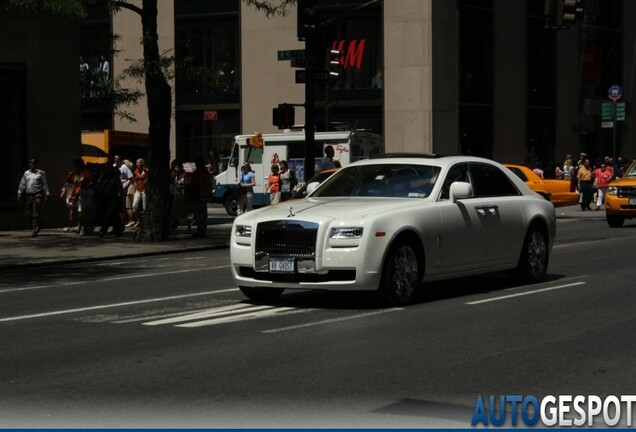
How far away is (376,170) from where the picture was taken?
14773 mm

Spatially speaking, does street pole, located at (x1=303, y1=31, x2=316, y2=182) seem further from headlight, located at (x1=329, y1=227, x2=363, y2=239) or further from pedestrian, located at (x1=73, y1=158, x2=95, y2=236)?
headlight, located at (x1=329, y1=227, x2=363, y2=239)

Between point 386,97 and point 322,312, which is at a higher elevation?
point 386,97

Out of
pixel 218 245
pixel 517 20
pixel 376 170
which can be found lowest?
pixel 218 245

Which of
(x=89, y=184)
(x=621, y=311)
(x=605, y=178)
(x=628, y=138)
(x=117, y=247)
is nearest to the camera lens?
(x=621, y=311)

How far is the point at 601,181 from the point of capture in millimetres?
41188

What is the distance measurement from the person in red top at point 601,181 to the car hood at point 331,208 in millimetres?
28140

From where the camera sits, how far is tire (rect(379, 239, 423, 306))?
13.2 metres

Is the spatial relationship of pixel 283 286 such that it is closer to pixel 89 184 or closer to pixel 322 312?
pixel 322 312

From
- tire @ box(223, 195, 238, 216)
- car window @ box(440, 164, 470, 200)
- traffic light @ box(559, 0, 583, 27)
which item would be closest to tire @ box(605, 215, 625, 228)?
traffic light @ box(559, 0, 583, 27)

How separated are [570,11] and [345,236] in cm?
1628

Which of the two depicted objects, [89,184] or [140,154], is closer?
[89,184]

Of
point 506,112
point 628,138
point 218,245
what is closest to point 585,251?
point 218,245

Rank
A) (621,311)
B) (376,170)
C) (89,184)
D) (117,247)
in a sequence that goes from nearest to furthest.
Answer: (621,311)
(376,170)
(117,247)
(89,184)

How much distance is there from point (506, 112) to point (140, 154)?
52.5 ft
